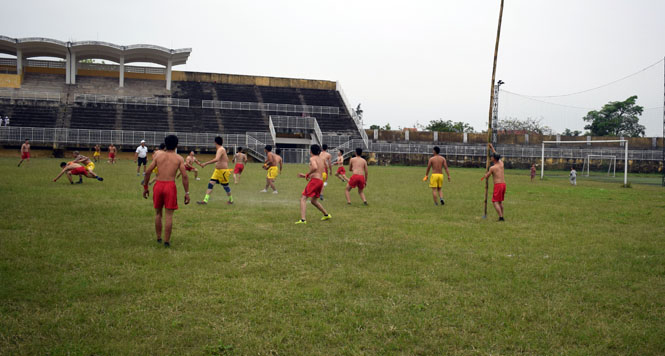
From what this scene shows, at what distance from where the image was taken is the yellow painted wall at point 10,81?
45.2 metres

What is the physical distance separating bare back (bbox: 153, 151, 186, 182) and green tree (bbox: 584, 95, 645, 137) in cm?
6425

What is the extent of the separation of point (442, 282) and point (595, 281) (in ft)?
6.44

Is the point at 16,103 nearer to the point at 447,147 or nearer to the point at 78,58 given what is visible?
the point at 78,58

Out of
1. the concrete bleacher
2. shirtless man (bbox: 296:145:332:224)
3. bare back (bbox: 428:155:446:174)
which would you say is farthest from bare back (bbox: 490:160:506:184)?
the concrete bleacher

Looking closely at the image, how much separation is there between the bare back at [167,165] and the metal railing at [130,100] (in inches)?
1605

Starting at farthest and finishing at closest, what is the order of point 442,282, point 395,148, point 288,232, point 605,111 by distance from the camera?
point 605,111 → point 395,148 → point 288,232 → point 442,282

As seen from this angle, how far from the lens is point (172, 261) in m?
6.55

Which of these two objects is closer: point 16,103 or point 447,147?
point 16,103

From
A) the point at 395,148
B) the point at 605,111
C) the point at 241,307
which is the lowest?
the point at 241,307

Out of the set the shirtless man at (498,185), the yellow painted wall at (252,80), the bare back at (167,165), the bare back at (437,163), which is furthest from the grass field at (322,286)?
the yellow painted wall at (252,80)

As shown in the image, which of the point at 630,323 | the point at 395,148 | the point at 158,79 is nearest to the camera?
the point at 630,323

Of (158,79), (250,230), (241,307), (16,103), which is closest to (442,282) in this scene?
(241,307)

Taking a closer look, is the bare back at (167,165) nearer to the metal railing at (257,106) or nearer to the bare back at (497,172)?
the bare back at (497,172)

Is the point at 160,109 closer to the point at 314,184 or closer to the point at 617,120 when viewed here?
the point at 314,184
